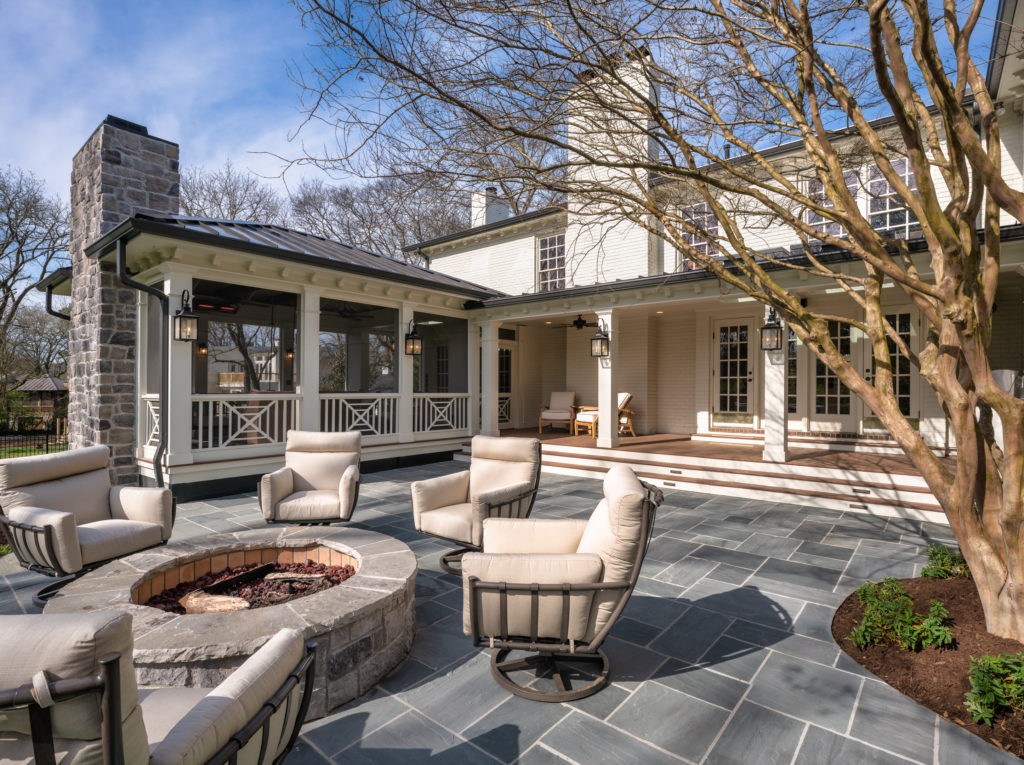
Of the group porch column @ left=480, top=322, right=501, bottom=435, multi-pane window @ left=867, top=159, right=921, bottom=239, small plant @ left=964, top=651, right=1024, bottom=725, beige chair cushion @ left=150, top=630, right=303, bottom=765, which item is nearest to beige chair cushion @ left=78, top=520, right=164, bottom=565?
beige chair cushion @ left=150, top=630, right=303, bottom=765

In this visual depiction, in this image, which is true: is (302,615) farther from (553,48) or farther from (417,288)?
(417,288)

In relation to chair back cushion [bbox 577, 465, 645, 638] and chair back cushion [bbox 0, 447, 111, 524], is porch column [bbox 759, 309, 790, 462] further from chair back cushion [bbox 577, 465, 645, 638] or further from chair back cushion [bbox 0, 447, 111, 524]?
chair back cushion [bbox 0, 447, 111, 524]

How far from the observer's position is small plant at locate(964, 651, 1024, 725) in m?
2.01

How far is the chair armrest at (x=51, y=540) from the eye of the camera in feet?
9.63

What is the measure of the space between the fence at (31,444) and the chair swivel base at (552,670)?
12.6 meters

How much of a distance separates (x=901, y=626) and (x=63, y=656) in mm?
3244

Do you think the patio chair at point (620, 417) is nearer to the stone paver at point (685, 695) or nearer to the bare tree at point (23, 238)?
the stone paver at point (685, 695)

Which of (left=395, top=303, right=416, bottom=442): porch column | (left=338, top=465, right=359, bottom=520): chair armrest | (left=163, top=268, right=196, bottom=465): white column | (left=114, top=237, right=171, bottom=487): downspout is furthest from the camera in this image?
(left=395, top=303, right=416, bottom=442): porch column

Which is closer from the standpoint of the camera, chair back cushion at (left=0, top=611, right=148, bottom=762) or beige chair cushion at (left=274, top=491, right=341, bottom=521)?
chair back cushion at (left=0, top=611, right=148, bottom=762)

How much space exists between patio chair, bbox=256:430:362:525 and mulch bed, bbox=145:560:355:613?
109 cm

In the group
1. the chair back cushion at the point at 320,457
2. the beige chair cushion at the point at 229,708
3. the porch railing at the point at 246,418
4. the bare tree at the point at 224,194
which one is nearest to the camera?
the beige chair cushion at the point at 229,708

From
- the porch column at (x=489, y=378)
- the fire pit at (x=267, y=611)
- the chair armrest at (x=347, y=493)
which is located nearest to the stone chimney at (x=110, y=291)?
the chair armrest at (x=347, y=493)

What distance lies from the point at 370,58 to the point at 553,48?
1062 millimetres

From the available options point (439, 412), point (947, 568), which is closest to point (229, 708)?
point (947, 568)
